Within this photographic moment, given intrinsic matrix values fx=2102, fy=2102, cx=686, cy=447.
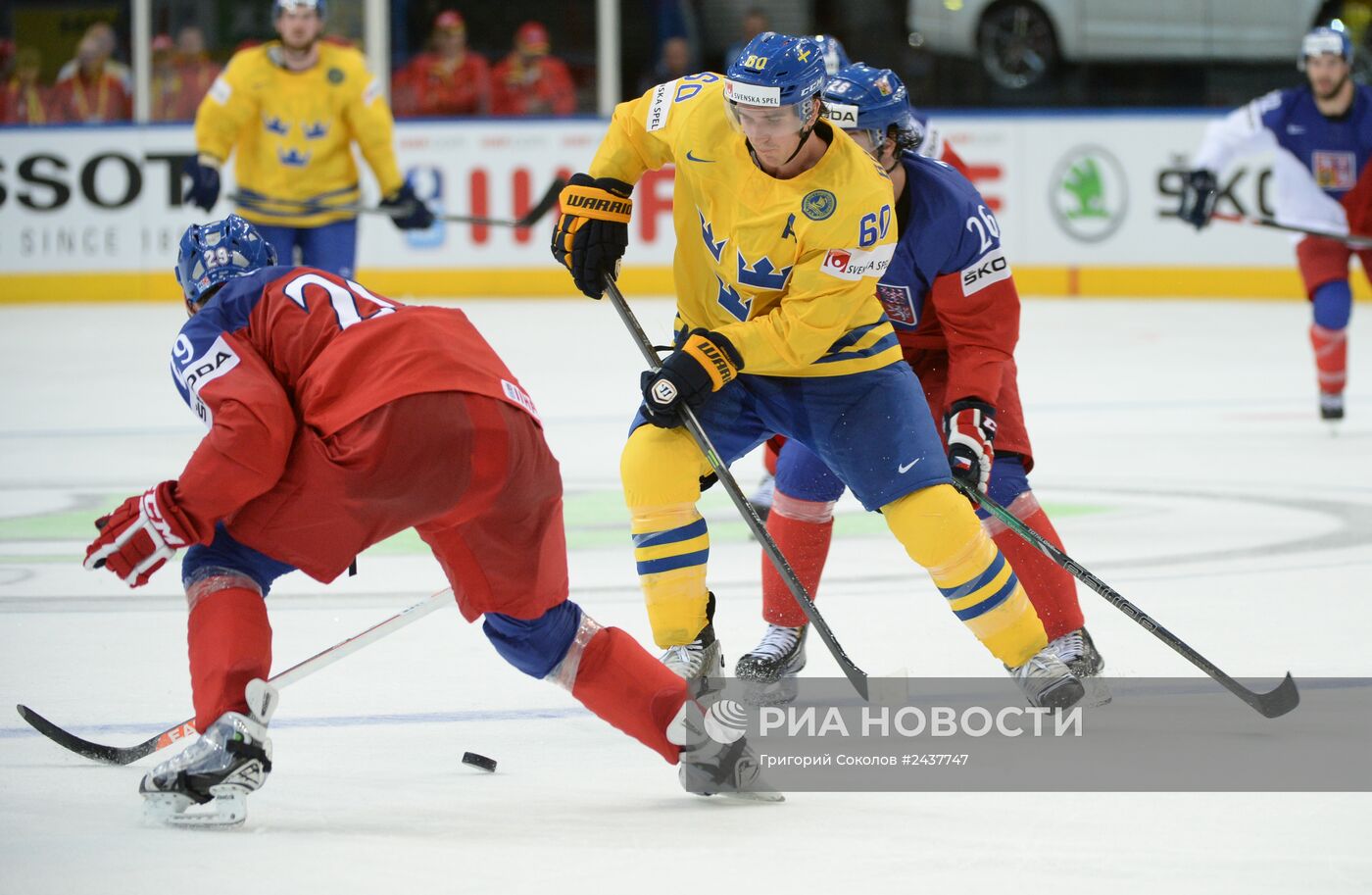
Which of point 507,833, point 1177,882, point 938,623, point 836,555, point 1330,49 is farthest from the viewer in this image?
point 1330,49

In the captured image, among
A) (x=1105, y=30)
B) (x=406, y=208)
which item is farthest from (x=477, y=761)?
(x=1105, y=30)

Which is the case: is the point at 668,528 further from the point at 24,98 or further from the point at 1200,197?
the point at 24,98

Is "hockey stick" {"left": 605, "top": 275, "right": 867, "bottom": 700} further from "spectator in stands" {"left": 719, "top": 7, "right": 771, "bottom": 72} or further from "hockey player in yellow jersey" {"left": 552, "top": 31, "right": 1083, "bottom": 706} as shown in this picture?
"spectator in stands" {"left": 719, "top": 7, "right": 771, "bottom": 72}

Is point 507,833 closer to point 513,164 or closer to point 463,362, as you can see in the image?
point 463,362

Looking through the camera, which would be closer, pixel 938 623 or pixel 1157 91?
pixel 938 623

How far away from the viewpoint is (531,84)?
12.9 m

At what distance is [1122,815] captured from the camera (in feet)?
9.66

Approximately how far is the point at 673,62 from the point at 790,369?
9747 millimetres

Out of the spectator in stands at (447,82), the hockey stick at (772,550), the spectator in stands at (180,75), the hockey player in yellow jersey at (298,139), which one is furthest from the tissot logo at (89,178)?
the hockey stick at (772,550)

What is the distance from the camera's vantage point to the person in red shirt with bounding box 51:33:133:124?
1263 centimetres

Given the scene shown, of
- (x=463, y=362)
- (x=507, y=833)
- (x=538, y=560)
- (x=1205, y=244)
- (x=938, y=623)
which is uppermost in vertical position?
(x=463, y=362)

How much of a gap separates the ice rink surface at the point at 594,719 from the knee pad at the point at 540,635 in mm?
206

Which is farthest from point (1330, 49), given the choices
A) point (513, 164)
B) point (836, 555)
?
point (513, 164)

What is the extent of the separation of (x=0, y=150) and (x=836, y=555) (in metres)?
8.64
